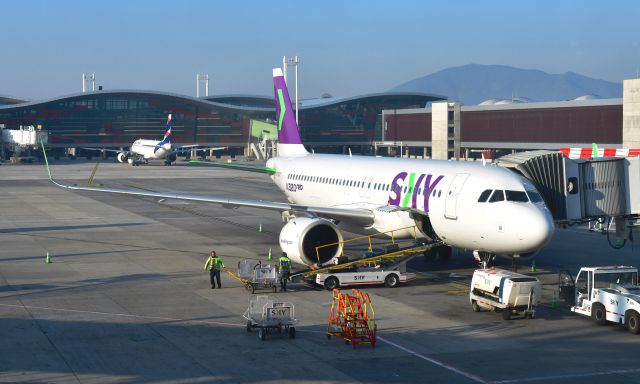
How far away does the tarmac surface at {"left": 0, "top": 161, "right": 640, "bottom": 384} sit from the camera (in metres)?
20.1

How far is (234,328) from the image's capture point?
24.6m

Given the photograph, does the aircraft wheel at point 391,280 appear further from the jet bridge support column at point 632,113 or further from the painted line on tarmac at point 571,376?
the jet bridge support column at point 632,113

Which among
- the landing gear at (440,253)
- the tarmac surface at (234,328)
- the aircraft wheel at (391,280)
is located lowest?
the tarmac surface at (234,328)

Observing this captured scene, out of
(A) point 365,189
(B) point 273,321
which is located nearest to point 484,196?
(A) point 365,189

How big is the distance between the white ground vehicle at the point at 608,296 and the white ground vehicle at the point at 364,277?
6.10 metres

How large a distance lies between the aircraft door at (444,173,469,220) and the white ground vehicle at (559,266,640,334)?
15.5 feet

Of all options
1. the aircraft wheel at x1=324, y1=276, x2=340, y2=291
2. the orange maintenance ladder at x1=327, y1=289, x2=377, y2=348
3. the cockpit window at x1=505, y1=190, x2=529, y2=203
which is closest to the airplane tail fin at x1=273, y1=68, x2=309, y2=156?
the aircraft wheel at x1=324, y1=276, x2=340, y2=291

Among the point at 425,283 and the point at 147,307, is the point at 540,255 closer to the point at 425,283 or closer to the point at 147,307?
the point at 425,283

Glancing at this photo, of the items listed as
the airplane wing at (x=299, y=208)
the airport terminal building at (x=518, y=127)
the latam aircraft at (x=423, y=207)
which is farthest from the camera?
the airport terminal building at (x=518, y=127)

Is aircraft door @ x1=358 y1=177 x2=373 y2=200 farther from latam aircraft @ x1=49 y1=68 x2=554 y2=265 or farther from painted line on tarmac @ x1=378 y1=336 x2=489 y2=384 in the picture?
painted line on tarmac @ x1=378 y1=336 x2=489 y2=384

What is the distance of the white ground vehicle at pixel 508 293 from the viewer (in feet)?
84.9

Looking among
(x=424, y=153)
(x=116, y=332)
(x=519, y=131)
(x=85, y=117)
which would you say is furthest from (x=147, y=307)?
(x=85, y=117)

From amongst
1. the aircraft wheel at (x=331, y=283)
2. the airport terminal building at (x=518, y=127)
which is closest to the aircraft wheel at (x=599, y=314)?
the aircraft wheel at (x=331, y=283)

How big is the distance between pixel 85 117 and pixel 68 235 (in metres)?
120
